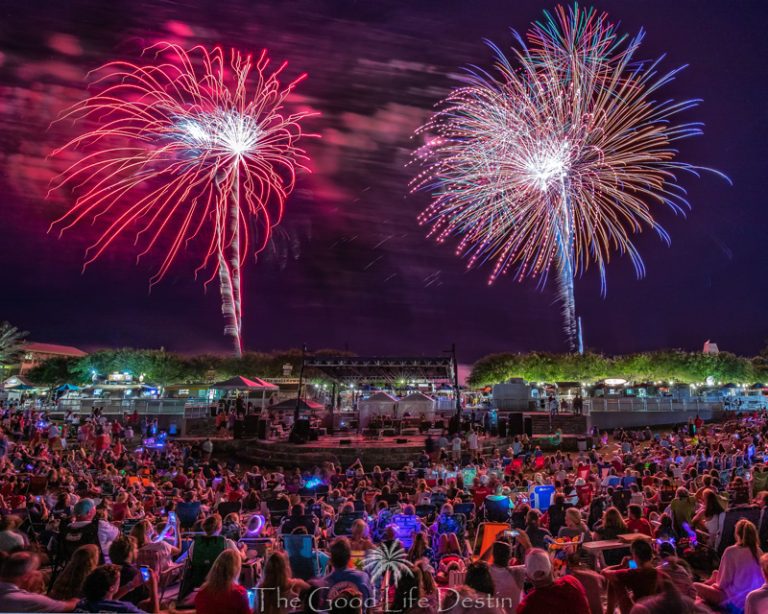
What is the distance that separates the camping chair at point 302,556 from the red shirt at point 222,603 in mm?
2057

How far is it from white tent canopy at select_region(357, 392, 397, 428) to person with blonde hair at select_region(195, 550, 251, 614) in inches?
1004

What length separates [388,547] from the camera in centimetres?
652

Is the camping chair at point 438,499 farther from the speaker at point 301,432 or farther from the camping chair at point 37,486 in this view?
the speaker at point 301,432

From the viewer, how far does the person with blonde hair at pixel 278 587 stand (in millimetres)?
4504

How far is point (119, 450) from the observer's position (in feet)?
62.1

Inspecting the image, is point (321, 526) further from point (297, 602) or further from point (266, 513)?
point (297, 602)

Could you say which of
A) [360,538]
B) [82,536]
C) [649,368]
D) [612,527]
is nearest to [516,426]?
[612,527]

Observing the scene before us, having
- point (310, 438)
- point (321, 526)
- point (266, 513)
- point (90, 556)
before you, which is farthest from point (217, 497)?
point (310, 438)

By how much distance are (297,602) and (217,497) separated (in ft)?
29.7

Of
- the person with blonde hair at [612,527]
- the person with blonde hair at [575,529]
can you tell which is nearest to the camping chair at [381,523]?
the person with blonde hair at [575,529]

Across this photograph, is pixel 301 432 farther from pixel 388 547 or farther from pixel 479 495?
pixel 388 547

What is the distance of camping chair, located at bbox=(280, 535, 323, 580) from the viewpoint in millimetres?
6148

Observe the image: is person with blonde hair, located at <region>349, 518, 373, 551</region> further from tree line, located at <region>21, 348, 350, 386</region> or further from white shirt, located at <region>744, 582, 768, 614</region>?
tree line, located at <region>21, 348, 350, 386</region>

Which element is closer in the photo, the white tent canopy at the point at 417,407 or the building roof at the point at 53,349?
the white tent canopy at the point at 417,407
